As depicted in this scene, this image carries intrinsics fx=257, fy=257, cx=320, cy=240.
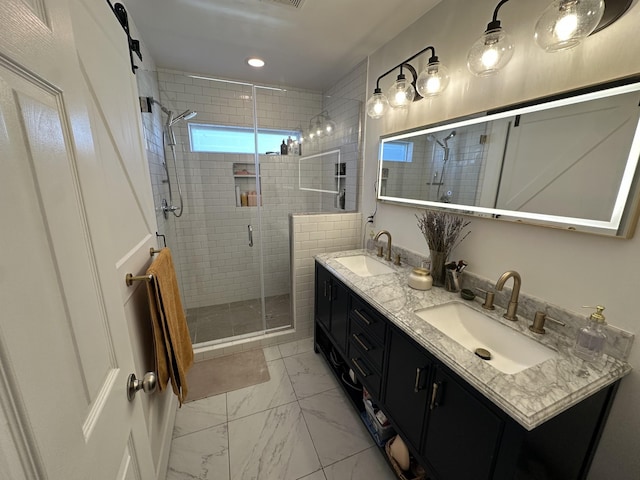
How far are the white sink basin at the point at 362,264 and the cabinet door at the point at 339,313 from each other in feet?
0.98

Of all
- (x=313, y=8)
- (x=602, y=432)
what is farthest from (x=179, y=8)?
(x=602, y=432)

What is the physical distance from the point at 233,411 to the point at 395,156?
7.22ft

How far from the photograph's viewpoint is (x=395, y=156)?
6.59 ft

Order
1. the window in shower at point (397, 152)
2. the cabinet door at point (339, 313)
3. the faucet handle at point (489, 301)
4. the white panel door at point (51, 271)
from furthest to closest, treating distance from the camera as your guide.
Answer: the window in shower at point (397, 152) < the cabinet door at point (339, 313) < the faucet handle at point (489, 301) < the white panel door at point (51, 271)

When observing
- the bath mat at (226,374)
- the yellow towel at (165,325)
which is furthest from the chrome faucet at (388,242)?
the yellow towel at (165,325)

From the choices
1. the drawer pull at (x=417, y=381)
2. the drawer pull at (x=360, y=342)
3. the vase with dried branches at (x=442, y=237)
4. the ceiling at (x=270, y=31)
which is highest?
the ceiling at (x=270, y=31)

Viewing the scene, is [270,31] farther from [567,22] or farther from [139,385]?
[139,385]

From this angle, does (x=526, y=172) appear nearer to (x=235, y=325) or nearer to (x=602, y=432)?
(x=602, y=432)

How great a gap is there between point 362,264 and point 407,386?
1105 mm

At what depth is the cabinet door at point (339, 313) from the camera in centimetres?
176

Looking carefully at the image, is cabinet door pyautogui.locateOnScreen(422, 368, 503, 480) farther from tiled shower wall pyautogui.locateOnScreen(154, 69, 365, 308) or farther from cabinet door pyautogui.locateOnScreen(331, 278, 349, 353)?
tiled shower wall pyautogui.locateOnScreen(154, 69, 365, 308)

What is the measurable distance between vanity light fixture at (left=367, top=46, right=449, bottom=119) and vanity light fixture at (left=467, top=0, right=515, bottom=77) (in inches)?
10.5

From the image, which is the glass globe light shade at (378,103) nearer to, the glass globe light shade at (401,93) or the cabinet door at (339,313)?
the glass globe light shade at (401,93)

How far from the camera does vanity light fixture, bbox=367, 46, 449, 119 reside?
139cm
